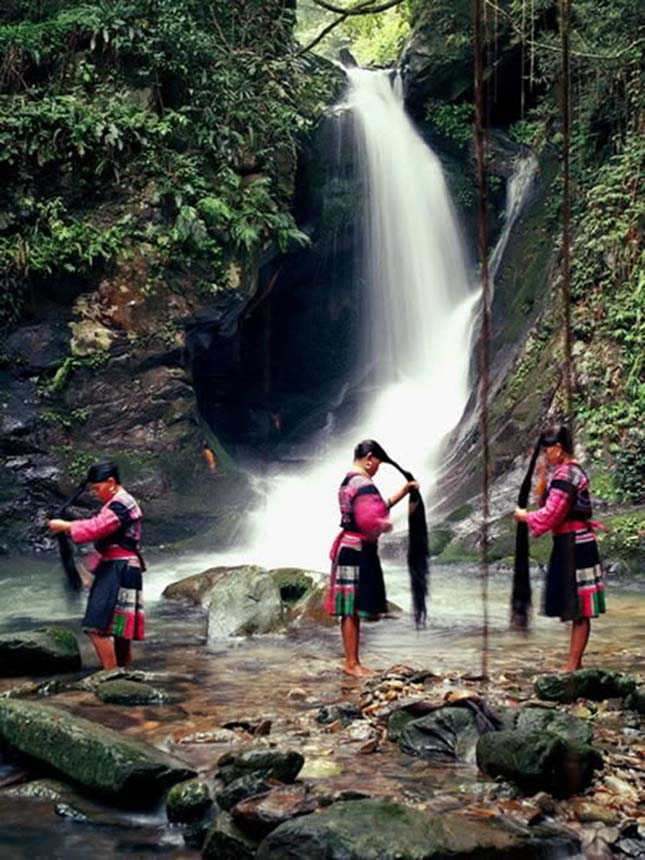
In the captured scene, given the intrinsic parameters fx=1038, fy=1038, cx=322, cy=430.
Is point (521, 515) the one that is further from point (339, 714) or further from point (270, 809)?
point (270, 809)

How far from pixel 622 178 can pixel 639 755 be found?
13.6 metres

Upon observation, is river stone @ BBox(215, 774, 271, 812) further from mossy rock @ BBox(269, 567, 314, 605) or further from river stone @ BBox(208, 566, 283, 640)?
mossy rock @ BBox(269, 567, 314, 605)

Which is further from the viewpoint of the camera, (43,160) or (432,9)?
(432,9)

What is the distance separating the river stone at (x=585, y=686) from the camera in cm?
678

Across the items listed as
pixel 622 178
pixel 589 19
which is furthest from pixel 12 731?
pixel 589 19

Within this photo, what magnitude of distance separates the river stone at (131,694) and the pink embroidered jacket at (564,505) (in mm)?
2819

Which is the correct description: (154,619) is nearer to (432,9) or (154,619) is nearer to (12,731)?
(12,731)

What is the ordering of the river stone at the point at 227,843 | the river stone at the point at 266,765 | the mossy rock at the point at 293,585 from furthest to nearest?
the mossy rock at the point at 293,585, the river stone at the point at 266,765, the river stone at the point at 227,843

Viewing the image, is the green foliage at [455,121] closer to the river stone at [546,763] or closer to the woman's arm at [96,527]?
the woman's arm at [96,527]

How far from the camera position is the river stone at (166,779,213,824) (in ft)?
16.7

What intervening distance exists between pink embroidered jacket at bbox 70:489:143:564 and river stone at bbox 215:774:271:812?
3.02m

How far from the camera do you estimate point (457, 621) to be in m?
10.8

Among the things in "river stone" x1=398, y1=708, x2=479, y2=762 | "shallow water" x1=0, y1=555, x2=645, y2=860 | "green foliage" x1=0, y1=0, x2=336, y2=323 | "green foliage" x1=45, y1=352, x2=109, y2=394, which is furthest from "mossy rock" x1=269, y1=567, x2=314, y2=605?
"green foliage" x1=0, y1=0, x2=336, y2=323

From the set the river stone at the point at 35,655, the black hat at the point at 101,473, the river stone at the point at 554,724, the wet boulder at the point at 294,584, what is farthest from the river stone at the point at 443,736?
the wet boulder at the point at 294,584
